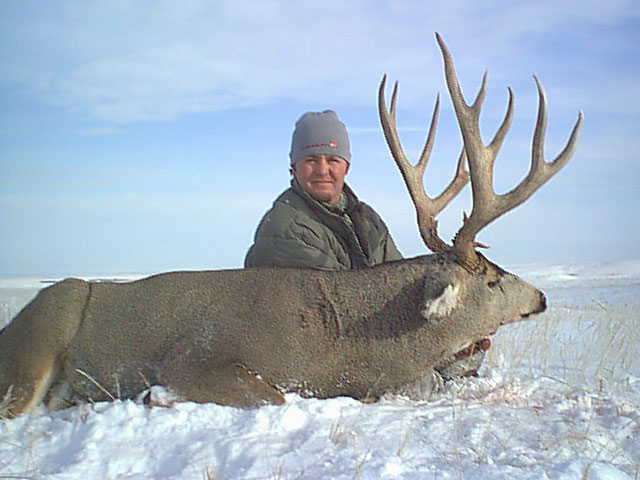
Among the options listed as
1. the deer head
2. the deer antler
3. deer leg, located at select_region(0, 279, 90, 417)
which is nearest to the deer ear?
the deer head

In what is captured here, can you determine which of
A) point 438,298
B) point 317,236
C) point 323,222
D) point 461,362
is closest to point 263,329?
point 438,298

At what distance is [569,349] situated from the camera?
6.38 metres

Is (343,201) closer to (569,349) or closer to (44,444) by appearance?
(569,349)

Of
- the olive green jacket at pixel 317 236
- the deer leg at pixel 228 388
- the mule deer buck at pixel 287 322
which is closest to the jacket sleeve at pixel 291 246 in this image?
the olive green jacket at pixel 317 236

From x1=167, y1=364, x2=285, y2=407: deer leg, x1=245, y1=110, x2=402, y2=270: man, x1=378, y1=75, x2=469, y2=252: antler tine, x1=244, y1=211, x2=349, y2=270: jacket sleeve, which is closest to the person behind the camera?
x1=167, y1=364, x2=285, y2=407: deer leg

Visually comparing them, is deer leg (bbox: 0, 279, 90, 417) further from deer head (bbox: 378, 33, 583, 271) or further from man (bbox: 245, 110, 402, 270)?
deer head (bbox: 378, 33, 583, 271)

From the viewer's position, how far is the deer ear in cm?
403

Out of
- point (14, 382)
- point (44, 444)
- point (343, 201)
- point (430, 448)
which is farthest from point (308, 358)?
point (343, 201)

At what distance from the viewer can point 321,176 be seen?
5.95 m

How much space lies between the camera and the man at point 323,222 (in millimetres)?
4973

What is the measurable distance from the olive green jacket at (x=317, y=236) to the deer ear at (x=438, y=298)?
1091 millimetres

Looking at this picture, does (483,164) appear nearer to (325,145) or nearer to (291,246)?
(291,246)

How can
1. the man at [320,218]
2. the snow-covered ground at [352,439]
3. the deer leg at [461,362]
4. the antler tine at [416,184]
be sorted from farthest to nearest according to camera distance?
1. the man at [320,218]
2. the antler tine at [416,184]
3. the deer leg at [461,362]
4. the snow-covered ground at [352,439]

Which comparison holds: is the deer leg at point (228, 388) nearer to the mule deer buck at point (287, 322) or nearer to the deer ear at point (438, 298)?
the mule deer buck at point (287, 322)
